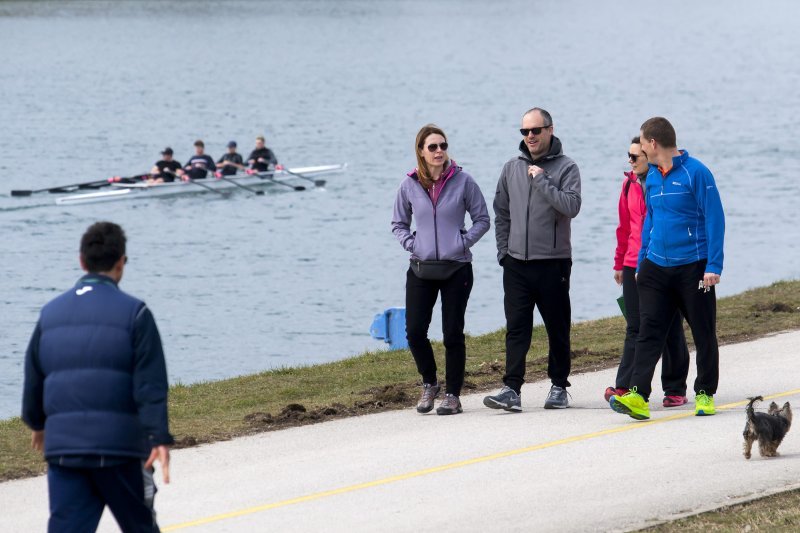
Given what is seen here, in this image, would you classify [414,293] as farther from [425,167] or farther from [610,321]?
[610,321]

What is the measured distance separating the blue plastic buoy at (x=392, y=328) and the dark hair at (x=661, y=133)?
16.8ft

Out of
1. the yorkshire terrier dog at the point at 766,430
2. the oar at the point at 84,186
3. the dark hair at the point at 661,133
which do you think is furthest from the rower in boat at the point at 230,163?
the yorkshire terrier dog at the point at 766,430

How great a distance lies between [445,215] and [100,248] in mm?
4373

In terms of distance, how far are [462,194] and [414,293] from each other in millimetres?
767

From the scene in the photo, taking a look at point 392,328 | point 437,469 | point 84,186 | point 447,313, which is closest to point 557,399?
point 447,313

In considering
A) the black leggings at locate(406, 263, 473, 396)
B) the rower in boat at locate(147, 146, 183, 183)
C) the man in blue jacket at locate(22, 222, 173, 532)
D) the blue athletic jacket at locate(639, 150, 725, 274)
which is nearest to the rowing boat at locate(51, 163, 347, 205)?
the rower in boat at locate(147, 146, 183, 183)

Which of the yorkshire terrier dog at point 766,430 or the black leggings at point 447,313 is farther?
the black leggings at point 447,313

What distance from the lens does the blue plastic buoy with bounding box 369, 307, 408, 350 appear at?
13758mm

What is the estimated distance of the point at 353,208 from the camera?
140ft

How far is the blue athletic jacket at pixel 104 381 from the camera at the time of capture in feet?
17.4

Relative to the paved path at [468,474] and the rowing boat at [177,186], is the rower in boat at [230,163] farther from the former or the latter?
the paved path at [468,474]

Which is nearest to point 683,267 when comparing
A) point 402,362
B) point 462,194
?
point 462,194

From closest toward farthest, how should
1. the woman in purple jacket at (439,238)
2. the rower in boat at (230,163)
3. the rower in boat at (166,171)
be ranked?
1. the woman in purple jacket at (439,238)
2. the rower in boat at (166,171)
3. the rower in boat at (230,163)

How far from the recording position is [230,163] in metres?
43.1
